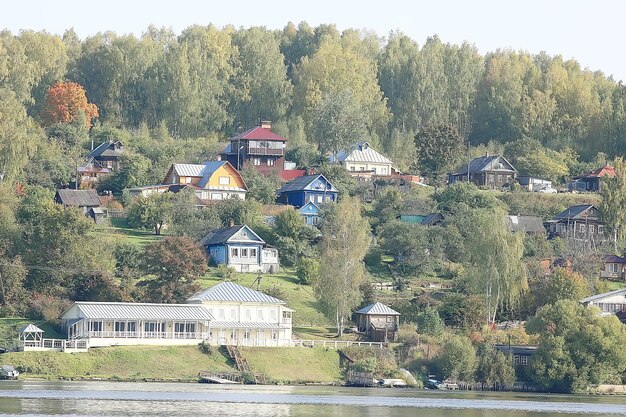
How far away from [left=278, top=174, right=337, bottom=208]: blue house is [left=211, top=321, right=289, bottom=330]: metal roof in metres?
34.5

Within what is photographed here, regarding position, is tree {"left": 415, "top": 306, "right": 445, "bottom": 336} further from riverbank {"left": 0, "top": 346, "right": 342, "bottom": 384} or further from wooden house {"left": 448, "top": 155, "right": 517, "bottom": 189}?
wooden house {"left": 448, "top": 155, "right": 517, "bottom": 189}

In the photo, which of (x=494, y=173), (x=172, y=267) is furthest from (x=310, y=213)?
(x=172, y=267)

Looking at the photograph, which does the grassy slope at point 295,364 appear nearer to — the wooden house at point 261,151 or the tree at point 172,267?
the tree at point 172,267

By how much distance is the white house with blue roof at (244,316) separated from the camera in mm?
94125

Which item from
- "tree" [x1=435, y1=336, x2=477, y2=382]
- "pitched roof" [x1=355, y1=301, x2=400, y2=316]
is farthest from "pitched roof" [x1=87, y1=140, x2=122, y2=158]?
"tree" [x1=435, y1=336, x2=477, y2=382]

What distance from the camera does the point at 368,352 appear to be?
9275cm

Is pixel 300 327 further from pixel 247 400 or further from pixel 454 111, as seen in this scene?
pixel 454 111

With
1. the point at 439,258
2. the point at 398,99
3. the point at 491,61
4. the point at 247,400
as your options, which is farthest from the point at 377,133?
the point at 247,400

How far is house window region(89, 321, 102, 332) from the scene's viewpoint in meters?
88.6

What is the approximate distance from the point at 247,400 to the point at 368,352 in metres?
22.1

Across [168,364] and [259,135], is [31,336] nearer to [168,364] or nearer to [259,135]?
[168,364]

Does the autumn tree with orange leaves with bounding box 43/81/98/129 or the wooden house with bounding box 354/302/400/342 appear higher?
the autumn tree with orange leaves with bounding box 43/81/98/129

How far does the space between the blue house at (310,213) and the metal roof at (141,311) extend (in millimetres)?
33076

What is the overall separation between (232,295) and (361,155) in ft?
177
